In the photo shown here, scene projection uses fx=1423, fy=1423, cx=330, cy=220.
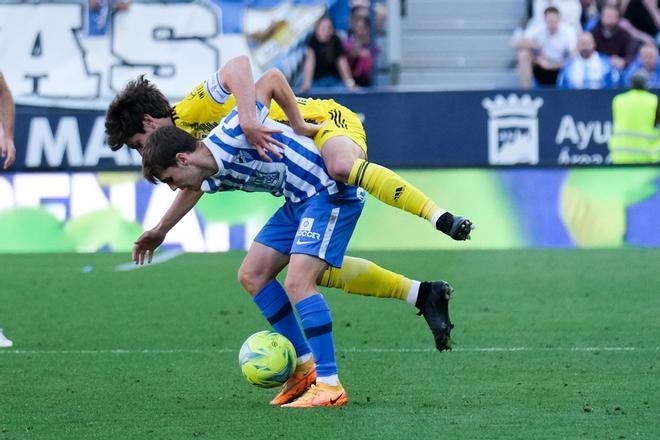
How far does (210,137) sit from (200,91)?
29.1 inches

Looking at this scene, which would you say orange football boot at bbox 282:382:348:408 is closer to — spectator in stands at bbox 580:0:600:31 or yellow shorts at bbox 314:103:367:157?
yellow shorts at bbox 314:103:367:157

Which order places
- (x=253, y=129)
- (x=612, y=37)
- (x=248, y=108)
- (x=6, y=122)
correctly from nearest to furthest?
(x=253, y=129)
(x=248, y=108)
(x=6, y=122)
(x=612, y=37)

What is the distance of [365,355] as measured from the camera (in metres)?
8.16

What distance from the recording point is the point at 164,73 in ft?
62.9

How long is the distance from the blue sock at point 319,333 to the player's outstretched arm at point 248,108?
699 mm

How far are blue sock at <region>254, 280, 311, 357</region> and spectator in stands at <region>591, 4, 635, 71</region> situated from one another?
41.6 ft

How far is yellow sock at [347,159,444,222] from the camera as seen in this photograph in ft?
21.0

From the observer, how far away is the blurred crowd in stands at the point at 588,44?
18.2 metres

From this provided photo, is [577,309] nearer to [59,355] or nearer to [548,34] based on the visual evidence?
[59,355]

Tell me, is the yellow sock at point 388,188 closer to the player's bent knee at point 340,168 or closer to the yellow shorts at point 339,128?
the player's bent knee at point 340,168

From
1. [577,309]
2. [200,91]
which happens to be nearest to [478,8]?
[577,309]

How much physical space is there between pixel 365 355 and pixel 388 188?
197 cm

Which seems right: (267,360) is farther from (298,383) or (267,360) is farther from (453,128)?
(453,128)

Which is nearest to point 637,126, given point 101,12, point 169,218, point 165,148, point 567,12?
point 567,12
